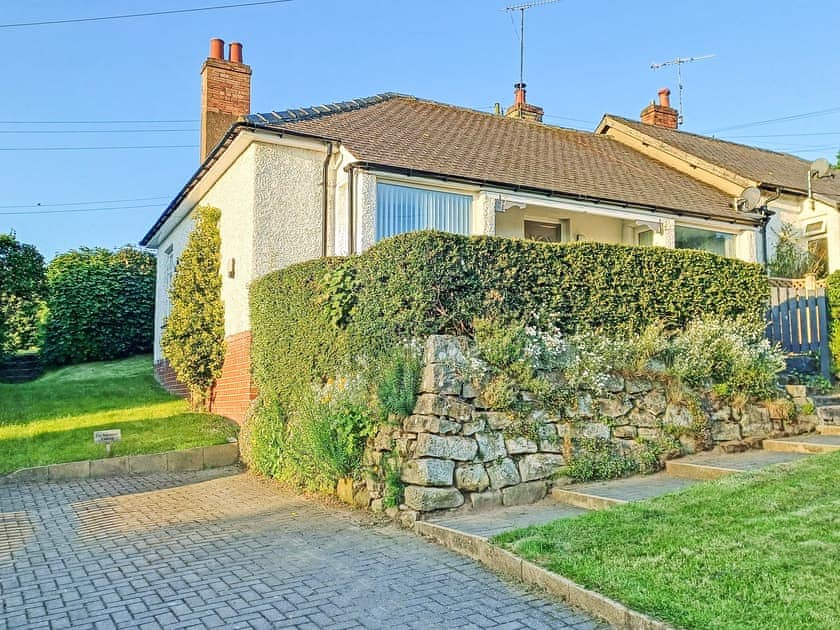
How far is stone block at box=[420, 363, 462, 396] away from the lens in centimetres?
681

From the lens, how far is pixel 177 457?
9930 mm

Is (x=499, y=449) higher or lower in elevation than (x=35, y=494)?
higher

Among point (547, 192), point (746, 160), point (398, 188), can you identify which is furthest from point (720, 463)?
point (746, 160)

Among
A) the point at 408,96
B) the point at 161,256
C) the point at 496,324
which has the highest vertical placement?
the point at 408,96

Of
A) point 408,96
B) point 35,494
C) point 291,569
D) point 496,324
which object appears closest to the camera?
point 291,569

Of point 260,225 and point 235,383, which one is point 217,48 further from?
Result: point 235,383

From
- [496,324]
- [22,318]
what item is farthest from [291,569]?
[22,318]

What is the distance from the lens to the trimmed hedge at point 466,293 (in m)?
7.20

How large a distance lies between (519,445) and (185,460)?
18.3 feet

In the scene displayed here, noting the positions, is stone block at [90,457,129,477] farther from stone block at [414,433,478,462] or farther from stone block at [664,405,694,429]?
stone block at [664,405,694,429]

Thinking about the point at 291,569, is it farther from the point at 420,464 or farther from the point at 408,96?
the point at 408,96

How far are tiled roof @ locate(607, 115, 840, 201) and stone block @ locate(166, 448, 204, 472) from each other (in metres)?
14.1

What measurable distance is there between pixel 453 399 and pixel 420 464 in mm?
762

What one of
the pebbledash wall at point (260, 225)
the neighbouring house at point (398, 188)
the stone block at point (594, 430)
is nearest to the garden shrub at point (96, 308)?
the neighbouring house at point (398, 188)
